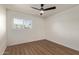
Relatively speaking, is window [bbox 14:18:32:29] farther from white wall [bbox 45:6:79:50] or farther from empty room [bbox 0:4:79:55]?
white wall [bbox 45:6:79:50]

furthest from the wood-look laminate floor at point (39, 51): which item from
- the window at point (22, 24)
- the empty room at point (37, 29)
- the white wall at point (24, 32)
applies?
the window at point (22, 24)

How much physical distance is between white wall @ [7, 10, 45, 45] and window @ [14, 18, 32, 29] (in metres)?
0.23

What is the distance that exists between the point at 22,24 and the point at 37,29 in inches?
57.4

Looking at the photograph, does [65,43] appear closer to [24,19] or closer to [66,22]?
[66,22]

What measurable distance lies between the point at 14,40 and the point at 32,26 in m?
1.75

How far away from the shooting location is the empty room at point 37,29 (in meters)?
3.57

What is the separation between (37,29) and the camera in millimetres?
6664

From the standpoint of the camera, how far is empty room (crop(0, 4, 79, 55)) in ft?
11.7

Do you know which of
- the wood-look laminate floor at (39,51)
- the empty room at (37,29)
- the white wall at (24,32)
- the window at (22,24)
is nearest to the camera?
the wood-look laminate floor at (39,51)

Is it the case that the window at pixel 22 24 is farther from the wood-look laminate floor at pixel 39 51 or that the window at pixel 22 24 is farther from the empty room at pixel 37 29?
the wood-look laminate floor at pixel 39 51

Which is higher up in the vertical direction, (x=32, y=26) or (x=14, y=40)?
(x=32, y=26)

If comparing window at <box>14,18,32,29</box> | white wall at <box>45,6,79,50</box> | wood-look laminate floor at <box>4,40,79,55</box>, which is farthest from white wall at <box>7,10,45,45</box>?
white wall at <box>45,6,79,50</box>
